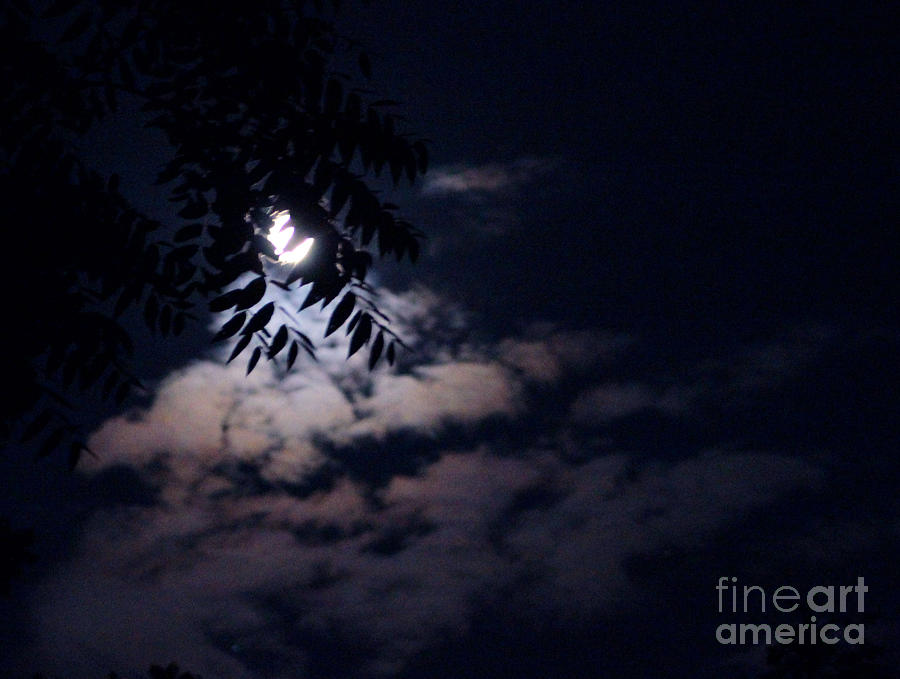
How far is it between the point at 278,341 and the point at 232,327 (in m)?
0.22

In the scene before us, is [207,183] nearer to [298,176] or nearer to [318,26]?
[298,176]

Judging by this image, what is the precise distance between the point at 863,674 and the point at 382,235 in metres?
14.2

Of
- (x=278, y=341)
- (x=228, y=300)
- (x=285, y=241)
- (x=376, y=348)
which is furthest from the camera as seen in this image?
(x=376, y=348)

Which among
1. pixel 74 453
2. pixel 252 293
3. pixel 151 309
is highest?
pixel 151 309

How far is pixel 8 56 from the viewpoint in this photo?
381 centimetres

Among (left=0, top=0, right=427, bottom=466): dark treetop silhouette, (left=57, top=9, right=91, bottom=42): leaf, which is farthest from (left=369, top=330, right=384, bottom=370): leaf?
(left=57, top=9, right=91, bottom=42): leaf

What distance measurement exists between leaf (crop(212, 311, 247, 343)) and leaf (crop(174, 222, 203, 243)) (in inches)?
25.9

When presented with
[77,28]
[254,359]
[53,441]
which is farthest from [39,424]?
[77,28]

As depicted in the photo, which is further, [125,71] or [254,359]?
[125,71]

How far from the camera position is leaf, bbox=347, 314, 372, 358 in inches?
135

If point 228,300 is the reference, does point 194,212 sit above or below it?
above

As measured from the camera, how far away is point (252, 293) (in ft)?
10.1

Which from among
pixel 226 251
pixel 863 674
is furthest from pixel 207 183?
pixel 863 674

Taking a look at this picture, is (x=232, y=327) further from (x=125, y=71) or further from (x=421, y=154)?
(x=125, y=71)
